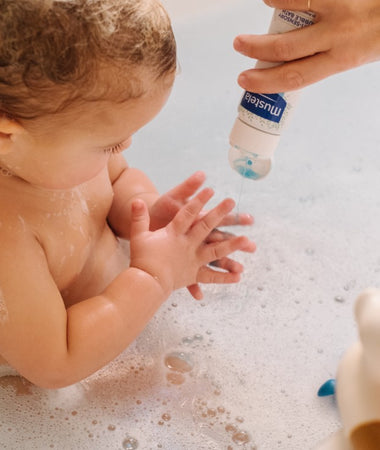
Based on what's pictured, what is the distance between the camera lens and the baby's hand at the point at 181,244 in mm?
884

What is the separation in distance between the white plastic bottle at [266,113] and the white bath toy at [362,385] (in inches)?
16.0

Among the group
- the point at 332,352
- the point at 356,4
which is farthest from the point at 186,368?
the point at 356,4

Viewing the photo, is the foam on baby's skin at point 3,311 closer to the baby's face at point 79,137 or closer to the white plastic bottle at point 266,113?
the baby's face at point 79,137

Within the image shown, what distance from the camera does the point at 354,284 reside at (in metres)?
1.19

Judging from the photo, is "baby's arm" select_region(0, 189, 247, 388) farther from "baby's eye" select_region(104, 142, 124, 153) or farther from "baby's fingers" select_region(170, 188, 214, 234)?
"baby's eye" select_region(104, 142, 124, 153)

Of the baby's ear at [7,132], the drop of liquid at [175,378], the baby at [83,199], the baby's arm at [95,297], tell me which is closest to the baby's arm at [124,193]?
the baby at [83,199]

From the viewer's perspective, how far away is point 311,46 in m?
0.78

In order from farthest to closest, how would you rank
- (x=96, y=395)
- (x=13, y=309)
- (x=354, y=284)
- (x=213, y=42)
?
(x=213, y=42), (x=354, y=284), (x=96, y=395), (x=13, y=309)

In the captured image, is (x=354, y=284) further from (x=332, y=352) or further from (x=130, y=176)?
(x=130, y=176)

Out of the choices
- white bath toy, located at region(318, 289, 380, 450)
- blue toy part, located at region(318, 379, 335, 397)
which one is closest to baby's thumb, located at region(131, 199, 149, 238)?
blue toy part, located at region(318, 379, 335, 397)

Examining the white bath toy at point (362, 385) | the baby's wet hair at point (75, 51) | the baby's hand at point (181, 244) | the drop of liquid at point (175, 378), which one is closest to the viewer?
the white bath toy at point (362, 385)

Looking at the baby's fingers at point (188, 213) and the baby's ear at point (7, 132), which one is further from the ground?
the baby's ear at point (7, 132)

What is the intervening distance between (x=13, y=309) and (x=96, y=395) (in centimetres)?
25

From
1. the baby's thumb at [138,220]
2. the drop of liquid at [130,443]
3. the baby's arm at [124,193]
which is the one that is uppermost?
the baby's thumb at [138,220]
